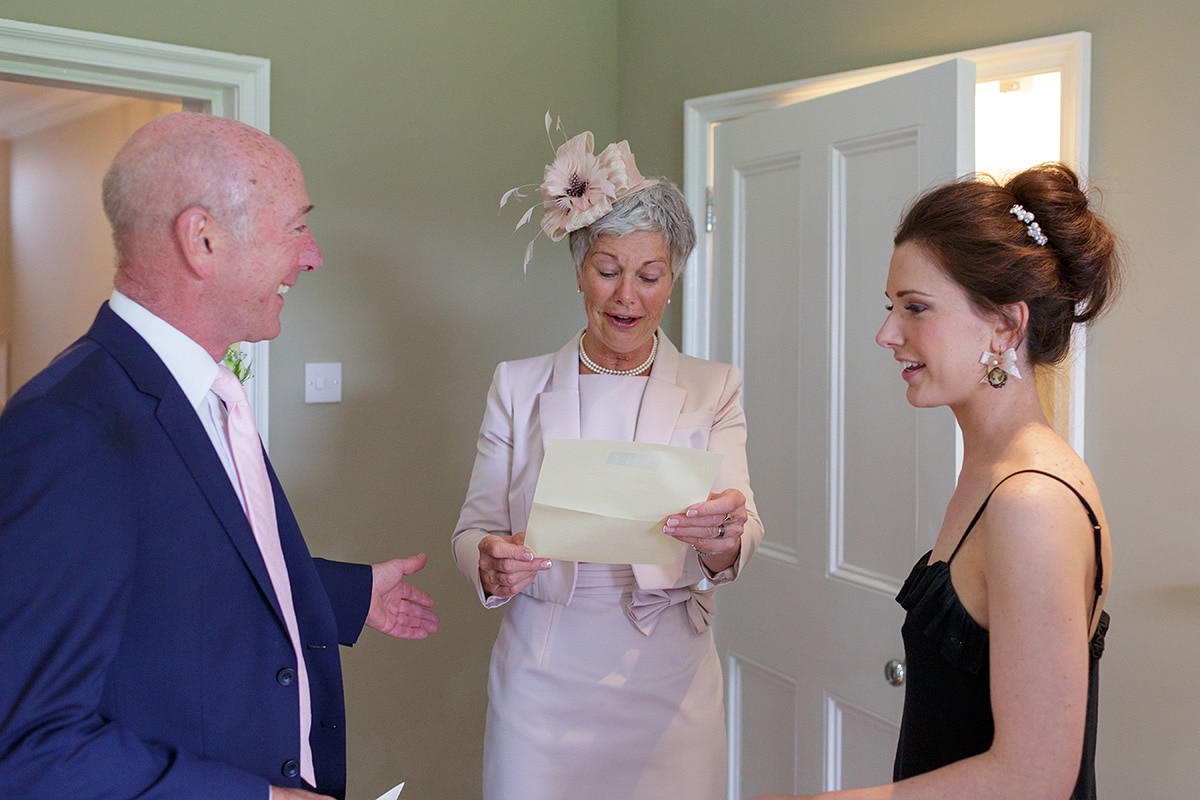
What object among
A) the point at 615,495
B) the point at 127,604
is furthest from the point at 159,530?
the point at 615,495

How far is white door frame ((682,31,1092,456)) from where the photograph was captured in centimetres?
207

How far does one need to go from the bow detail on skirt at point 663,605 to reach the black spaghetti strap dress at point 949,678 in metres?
0.63

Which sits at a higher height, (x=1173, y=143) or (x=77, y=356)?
(x=1173, y=143)

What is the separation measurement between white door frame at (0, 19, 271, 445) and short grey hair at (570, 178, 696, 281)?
1.06 meters

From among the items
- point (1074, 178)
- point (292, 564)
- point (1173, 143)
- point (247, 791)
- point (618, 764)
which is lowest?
point (618, 764)

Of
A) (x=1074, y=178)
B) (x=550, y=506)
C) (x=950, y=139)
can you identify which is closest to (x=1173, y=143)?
(x=950, y=139)

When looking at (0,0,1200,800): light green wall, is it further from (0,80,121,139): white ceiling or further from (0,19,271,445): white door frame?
(0,80,121,139): white ceiling

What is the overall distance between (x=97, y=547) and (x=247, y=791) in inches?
12.3

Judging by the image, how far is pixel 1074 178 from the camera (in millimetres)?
1332

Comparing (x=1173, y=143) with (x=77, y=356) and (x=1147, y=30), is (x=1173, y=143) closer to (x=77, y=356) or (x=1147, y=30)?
(x=1147, y=30)

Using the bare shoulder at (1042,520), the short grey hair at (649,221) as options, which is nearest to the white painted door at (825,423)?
the short grey hair at (649,221)

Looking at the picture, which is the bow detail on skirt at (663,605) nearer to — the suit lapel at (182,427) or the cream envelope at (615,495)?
the cream envelope at (615,495)

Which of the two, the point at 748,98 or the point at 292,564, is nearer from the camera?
the point at 292,564

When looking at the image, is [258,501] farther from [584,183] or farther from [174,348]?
[584,183]
